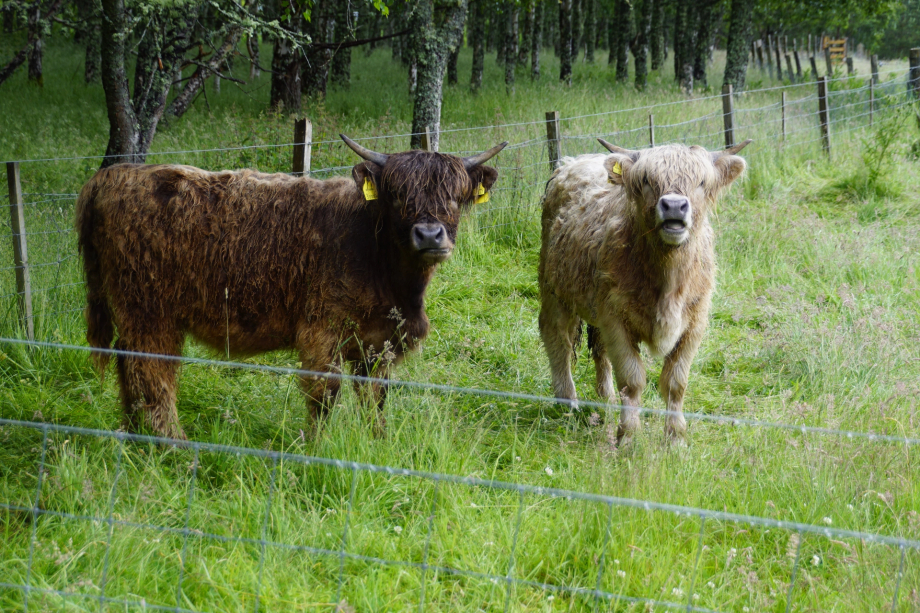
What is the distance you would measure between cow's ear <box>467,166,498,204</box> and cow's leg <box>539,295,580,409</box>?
1.13m

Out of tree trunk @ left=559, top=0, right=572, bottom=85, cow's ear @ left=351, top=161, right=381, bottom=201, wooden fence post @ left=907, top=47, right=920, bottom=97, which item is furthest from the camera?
tree trunk @ left=559, top=0, right=572, bottom=85

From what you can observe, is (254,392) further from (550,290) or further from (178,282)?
(550,290)

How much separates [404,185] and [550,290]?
1.62 meters

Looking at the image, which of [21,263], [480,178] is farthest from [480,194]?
[21,263]

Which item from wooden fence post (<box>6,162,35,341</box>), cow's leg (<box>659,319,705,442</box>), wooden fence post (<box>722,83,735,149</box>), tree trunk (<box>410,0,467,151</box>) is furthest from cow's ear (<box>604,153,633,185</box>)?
wooden fence post (<box>722,83,735,149</box>)

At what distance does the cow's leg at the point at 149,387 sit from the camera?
12.7 ft

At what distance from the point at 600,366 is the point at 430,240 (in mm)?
1902

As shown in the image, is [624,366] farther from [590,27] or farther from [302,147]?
[590,27]

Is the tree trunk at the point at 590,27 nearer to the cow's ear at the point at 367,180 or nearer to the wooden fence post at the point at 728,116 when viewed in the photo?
the wooden fence post at the point at 728,116

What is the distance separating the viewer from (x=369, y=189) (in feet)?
13.3

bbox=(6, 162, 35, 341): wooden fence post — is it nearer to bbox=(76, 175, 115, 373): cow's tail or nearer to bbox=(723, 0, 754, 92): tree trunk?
bbox=(76, 175, 115, 373): cow's tail

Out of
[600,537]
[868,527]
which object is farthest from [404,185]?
[868,527]

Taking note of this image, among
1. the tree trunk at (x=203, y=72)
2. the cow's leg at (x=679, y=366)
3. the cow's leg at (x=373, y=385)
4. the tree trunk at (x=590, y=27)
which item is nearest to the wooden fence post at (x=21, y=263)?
the cow's leg at (x=373, y=385)

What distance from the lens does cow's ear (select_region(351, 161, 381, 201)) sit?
402 cm
